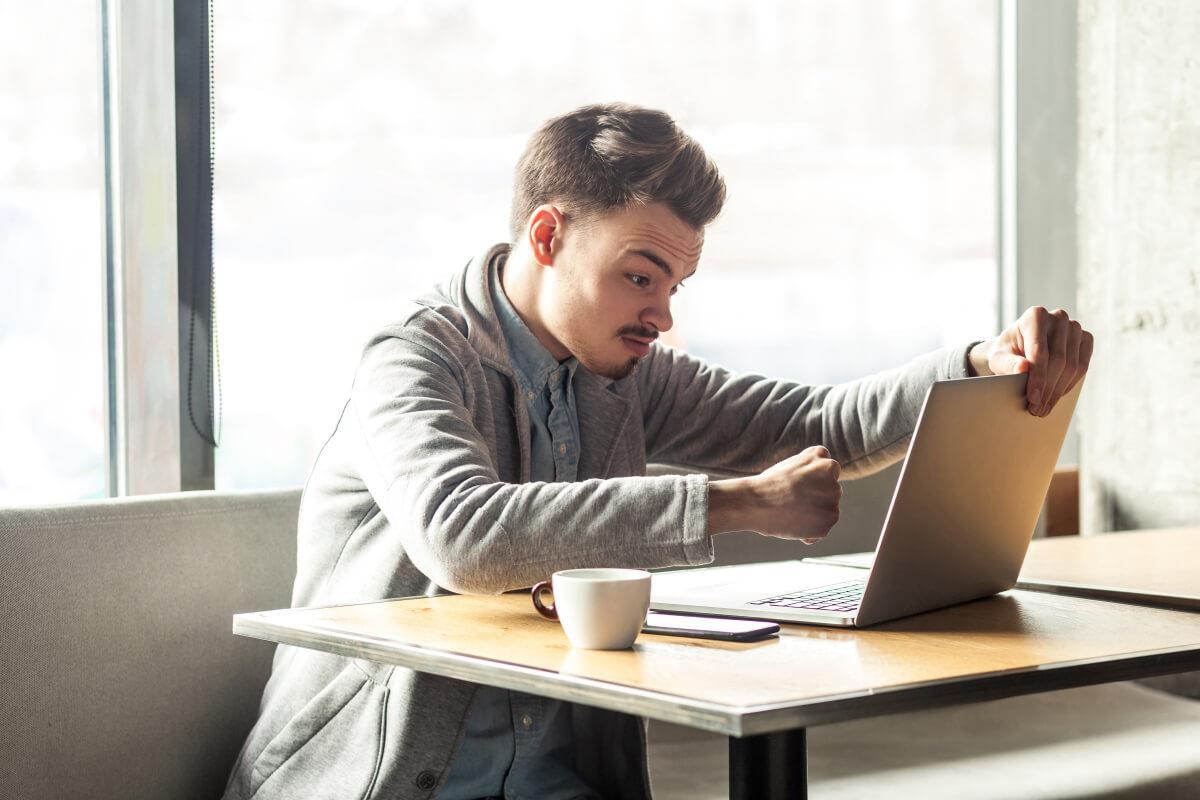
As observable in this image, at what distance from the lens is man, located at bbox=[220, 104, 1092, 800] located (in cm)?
125

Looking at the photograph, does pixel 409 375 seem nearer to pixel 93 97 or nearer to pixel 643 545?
pixel 643 545

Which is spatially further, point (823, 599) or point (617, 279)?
point (617, 279)

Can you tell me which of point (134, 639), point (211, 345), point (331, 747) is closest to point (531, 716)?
point (331, 747)

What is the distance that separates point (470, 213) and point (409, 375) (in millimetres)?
1229

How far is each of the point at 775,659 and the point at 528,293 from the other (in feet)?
2.44

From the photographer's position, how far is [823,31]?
3201mm

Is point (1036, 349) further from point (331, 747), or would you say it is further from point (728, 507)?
point (331, 747)

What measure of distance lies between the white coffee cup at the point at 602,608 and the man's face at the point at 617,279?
0.57 meters

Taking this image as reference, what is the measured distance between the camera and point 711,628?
3.93 feet

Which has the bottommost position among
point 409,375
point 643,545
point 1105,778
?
point 1105,778

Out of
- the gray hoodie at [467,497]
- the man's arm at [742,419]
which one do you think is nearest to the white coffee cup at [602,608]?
the gray hoodie at [467,497]

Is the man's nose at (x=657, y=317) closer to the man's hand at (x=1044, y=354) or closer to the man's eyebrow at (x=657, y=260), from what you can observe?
the man's eyebrow at (x=657, y=260)

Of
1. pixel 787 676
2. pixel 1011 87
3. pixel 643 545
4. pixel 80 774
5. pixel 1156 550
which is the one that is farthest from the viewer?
pixel 1011 87

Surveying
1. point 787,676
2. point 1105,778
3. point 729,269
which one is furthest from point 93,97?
point 1105,778
